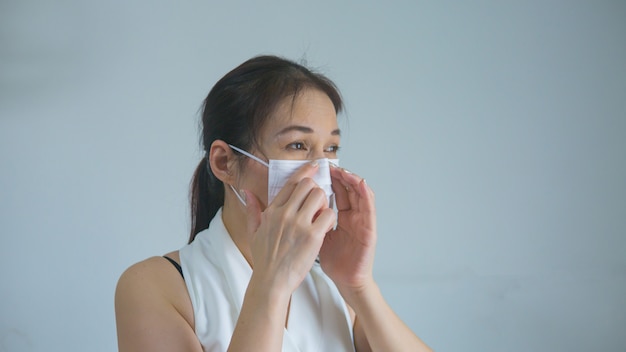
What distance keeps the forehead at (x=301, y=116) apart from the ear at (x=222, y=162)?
3.9 inches

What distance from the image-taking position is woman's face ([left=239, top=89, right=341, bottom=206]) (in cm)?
123

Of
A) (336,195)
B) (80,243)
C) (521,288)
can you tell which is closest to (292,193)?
(336,195)

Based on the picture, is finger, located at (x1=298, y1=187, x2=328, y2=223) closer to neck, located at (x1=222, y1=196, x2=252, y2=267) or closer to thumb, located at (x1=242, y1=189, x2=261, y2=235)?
thumb, located at (x1=242, y1=189, x2=261, y2=235)

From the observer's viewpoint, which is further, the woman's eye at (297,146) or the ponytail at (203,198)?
the ponytail at (203,198)

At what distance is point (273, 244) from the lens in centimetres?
104

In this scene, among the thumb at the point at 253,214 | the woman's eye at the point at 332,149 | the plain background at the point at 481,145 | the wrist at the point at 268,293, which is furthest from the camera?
the plain background at the point at 481,145

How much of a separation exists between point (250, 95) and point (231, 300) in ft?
1.44

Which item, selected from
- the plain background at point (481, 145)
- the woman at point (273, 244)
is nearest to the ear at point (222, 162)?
the woman at point (273, 244)

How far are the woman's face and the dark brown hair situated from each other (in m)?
0.02

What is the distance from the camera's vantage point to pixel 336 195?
1298 mm

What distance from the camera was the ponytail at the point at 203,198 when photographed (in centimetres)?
145

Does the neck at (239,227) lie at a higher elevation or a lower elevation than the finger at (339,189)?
lower

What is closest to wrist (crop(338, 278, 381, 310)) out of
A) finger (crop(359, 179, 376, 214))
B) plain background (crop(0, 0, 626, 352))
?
finger (crop(359, 179, 376, 214))

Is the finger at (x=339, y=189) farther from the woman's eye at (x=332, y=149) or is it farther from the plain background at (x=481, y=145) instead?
the plain background at (x=481, y=145)
